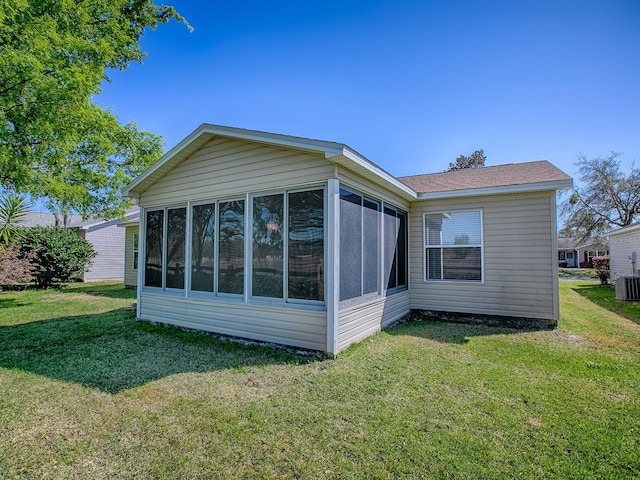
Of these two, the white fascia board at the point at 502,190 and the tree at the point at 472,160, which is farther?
the tree at the point at 472,160

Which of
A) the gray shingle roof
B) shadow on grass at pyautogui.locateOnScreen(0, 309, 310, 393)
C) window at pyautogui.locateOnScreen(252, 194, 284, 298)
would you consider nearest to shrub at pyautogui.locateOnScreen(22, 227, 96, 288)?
shadow on grass at pyautogui.locateOnScreen(0, 309, 310, 393)

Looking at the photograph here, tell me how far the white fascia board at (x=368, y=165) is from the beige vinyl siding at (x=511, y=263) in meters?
1.44

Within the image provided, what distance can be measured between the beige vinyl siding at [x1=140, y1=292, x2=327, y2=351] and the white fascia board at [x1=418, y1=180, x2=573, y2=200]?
4361 millimetres

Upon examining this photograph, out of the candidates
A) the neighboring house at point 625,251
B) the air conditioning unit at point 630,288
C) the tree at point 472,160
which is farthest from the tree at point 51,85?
the tree at point 472,160

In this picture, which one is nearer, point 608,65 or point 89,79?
point 608,65

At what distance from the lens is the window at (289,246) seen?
4945 mm

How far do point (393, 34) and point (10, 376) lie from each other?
9926mm

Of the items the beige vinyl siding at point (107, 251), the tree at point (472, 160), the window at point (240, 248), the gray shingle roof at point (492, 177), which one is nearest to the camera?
the window at point (240, 248)

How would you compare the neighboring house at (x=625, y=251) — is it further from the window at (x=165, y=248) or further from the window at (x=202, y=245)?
the window at (x=165, y=248)

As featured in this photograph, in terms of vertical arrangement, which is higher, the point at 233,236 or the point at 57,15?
the point at 57,15

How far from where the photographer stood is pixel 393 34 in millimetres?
7984

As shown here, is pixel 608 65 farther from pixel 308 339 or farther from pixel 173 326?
pixel 173 326

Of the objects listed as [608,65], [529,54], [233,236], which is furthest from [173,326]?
[608,65]

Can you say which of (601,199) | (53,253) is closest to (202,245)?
(53,253)
